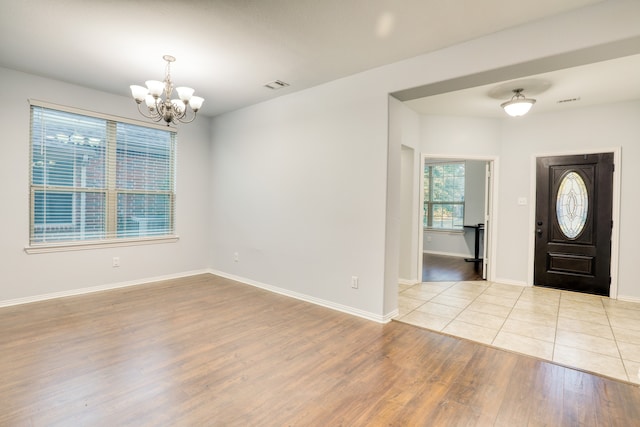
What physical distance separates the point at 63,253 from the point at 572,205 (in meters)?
7.15

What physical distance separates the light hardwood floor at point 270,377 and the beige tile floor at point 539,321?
22cm

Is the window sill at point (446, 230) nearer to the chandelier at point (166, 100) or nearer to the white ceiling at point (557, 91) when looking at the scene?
the white ceiling at point (557, 91)

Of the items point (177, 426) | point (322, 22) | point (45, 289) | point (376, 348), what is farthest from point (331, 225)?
point (45, 289)

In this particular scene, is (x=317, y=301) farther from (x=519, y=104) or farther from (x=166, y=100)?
(x=519, y=104)

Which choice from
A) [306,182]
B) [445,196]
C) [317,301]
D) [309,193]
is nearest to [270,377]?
[317,301]

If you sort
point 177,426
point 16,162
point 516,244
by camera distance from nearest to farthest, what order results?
point 177,426
point 16,162
point 516,244

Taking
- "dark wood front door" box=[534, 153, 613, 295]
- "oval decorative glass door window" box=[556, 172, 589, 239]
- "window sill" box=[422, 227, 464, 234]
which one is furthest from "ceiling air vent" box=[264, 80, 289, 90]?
"window sill" box=[422, 227, 464, 234]

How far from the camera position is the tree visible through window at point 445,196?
311 inches

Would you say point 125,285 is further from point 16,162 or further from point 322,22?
point 322,22

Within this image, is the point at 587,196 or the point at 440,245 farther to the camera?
the point at 440,245

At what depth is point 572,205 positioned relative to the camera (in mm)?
4766

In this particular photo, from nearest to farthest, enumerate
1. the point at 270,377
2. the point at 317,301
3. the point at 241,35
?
the point at 270,377 → the point at 241,35 → the point at 317,301

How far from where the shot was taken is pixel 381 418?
6.28 feet

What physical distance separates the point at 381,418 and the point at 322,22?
288 cm
